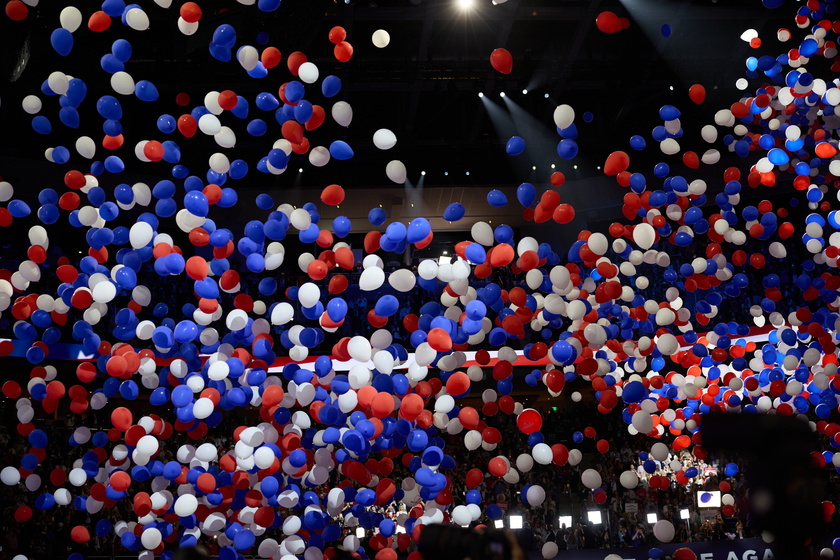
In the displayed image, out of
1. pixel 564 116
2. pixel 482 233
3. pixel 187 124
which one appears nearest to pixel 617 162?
pixel 564 116

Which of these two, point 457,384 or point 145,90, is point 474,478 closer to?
point 457,384

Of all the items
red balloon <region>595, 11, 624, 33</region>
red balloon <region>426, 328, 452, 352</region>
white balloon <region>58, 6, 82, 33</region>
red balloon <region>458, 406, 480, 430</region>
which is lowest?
red balloon <region>458, 406, 480, 430</region>

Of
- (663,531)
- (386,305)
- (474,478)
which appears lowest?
(663,531)

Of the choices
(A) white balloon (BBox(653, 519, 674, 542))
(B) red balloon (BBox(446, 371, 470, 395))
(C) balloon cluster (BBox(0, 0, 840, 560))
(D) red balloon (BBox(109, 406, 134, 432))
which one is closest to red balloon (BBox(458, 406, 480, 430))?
(C) balloon cluster (BBox(0, 0, 840, 560))

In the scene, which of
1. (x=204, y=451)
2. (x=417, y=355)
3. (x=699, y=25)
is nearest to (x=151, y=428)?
(x=204, y=451)

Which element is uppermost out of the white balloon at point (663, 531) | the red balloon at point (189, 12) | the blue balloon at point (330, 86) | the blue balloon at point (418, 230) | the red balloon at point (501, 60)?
the red balloon at point (501, 60)

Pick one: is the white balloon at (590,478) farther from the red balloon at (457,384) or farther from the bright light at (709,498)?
the bright light at (709,498)

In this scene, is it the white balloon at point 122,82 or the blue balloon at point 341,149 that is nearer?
the white balloon at point 122,82

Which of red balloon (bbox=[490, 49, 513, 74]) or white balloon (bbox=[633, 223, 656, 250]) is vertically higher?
red balloon (bbox=[490, 49, 513, 74])

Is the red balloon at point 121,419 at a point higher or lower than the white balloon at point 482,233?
lower

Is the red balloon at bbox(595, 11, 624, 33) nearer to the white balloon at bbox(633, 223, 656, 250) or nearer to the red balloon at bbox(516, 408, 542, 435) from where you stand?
the white balloon at bbox(633, 223, 656, 250)

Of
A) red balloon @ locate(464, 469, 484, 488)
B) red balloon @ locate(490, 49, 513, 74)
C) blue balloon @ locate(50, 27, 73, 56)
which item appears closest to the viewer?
blue balloon @ locate(50, 27, 73, 56)

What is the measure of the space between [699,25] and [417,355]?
18.8 feet

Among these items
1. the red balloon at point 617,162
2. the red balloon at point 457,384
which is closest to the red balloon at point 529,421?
the red balloon at point 457,384
